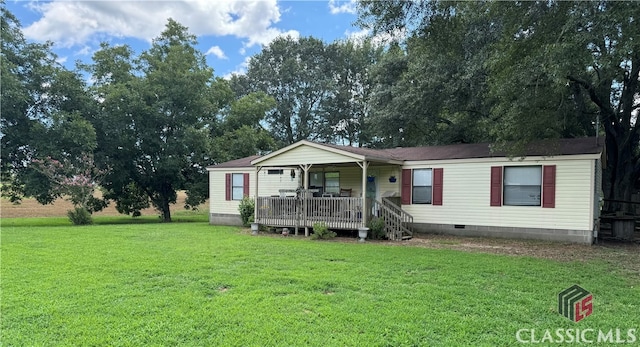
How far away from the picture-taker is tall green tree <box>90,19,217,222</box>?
731 inches

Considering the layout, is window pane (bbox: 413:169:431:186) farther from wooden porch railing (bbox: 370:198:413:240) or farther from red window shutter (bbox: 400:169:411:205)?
wooden porch railing (bbox: 370:198:413:240)

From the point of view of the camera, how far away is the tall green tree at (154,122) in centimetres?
1858

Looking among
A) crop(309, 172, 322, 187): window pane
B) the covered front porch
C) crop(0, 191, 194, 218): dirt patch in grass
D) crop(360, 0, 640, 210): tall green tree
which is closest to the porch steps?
the covered front porch

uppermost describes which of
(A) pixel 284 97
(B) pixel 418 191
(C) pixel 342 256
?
(A) pixel 284 97

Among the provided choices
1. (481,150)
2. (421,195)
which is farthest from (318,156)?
(481,150)

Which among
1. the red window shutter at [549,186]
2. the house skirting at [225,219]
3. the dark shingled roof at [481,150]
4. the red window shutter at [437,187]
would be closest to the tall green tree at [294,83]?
the house skirting at [225,219]

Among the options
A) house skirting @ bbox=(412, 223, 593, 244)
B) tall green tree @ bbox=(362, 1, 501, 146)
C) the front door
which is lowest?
house skirting @ bbox=(412, 223, 593, 244)

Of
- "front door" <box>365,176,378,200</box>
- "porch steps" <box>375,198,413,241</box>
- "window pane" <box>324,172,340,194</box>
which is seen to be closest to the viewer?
"porch steps" <box>375,198,413,241</box>

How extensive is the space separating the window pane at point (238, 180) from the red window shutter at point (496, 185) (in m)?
9.28

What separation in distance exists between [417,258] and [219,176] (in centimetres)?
1085

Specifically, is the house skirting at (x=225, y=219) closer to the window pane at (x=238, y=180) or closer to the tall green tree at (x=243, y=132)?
the window pane at (x=238, y=180)

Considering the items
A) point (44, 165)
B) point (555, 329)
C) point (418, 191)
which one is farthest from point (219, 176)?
point (555, 329)

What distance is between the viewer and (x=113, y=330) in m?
3.59

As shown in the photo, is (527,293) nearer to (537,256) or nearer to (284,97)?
(537,256)
